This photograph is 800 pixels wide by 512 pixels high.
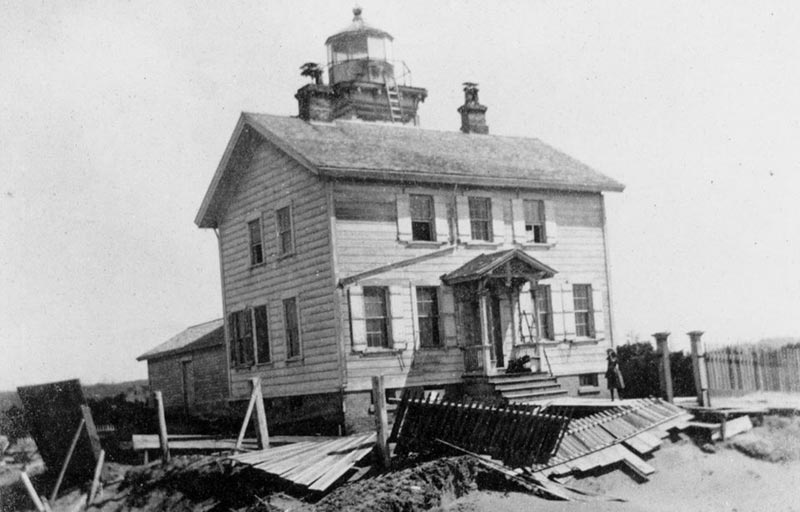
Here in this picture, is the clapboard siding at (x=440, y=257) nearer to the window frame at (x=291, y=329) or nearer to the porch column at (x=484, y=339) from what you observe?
the porch column at (x=484, y=339)

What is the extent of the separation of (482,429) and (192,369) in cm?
1785

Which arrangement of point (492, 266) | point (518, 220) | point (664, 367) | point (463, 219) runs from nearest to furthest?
point (664, 367) < point (492, 266) < point (463, 219) < point (518, 220)

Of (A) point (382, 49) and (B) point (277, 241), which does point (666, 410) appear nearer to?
(B) point (277, 241)

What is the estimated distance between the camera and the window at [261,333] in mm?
24047

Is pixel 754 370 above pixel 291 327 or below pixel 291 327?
below

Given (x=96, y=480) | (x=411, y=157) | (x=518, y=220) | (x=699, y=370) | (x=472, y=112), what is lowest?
(x=96, y=480)

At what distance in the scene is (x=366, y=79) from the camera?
34.8 metres

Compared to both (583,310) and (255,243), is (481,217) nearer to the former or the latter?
(583,310)

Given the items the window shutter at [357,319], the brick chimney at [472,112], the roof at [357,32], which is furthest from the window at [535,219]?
the roof at [357,32]

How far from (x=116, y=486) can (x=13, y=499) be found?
7.41ft

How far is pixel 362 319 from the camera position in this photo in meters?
20.8

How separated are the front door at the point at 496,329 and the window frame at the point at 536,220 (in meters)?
2.40

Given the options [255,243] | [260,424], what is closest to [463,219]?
→ [255,243]

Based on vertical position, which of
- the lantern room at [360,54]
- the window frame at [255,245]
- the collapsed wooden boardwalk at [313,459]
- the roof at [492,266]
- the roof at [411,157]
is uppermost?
the lantern room at [360,54]
